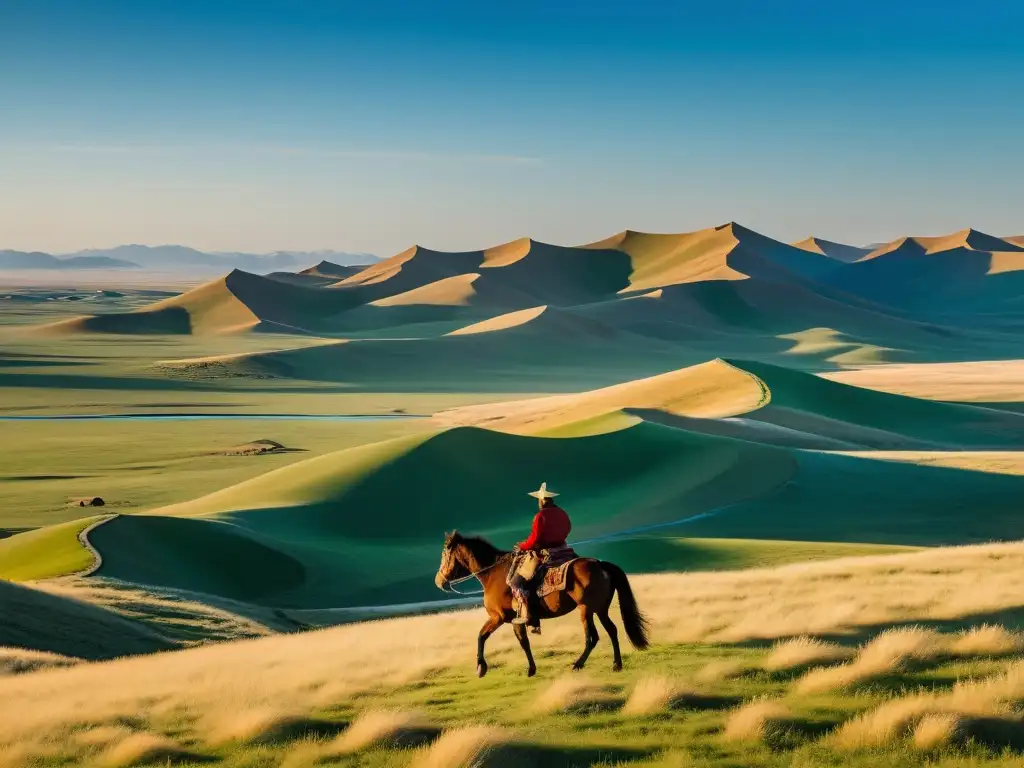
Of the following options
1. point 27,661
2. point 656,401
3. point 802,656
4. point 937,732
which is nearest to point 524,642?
point 802,656

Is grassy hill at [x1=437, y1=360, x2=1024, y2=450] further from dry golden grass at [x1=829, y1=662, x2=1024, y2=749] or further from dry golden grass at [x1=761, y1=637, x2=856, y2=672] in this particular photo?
dry golden grass at [x1=829, y1=662, x2=1024, y2=749]

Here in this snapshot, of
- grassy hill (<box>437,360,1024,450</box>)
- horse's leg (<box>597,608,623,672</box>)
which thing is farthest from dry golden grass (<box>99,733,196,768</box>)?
grassy hill (<box>437,360,1024,450</box>)

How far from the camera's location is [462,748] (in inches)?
389

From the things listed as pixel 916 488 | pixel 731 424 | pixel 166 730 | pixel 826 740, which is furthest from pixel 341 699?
pixel 731 424

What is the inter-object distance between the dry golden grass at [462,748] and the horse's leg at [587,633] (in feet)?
6.74

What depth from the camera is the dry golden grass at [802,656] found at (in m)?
12.4

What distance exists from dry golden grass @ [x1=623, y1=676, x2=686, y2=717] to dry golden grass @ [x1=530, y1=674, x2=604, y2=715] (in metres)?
0.40

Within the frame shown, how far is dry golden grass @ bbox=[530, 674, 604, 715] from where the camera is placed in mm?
11375

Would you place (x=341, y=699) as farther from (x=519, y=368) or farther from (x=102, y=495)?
(x=519, y=368)

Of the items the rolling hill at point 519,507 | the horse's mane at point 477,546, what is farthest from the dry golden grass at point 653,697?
the rolling hill at point 519,507

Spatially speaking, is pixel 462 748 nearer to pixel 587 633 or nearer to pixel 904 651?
pixel 587 633

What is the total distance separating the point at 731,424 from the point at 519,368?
78.3 m

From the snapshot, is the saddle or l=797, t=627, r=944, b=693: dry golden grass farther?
the saddle

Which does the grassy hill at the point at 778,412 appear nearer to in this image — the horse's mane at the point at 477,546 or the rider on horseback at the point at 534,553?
the horse's mane at the point at 477,546
